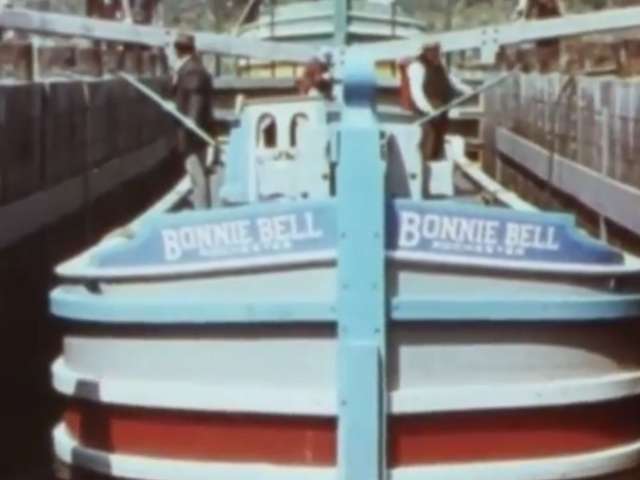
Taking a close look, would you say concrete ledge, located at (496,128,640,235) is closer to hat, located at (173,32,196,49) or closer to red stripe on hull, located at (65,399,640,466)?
hat, located at (173,32,196,49)

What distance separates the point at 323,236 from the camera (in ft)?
32.3

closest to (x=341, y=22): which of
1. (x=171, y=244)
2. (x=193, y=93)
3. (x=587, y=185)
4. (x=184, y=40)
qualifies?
(x=193, y=93)

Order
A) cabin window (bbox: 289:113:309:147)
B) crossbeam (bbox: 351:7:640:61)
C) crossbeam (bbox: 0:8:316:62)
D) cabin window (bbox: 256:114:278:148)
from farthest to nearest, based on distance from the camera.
Answer: cabin window (bbox: 256:114:278:148)
crossbeam (bbox: 351:7:640:61)
cabin window (bbox: 289:113:309:147)
crossbeam (bbox: 0:8:316:62)

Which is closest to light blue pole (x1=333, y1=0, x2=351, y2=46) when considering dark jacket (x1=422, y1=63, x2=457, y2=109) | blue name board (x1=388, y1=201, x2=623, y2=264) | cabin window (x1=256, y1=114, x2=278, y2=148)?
dark jacket (x1=422, y1=63, x2=457, y2=109)

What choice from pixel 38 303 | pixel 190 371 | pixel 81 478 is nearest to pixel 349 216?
pixel 190 371

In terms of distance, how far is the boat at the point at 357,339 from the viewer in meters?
9.76

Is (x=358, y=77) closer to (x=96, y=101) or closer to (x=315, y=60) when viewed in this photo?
(x=315, y=60)

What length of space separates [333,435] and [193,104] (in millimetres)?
9679

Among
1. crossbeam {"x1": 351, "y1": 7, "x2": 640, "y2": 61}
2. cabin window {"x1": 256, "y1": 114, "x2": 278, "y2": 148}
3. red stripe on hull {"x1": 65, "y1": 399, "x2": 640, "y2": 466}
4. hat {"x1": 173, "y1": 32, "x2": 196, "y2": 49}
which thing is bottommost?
red stripe on hull {"x1": 65, "y1": 399, "x2": 640, "y2": 466}

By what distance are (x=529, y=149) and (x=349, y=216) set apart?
15.0 m

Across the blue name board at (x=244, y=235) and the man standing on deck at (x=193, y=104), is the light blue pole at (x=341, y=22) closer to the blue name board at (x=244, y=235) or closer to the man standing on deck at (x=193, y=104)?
the man standing on deck at (x=193, y=104)

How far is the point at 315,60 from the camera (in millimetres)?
15609

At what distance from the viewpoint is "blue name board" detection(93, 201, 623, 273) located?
9781 mm

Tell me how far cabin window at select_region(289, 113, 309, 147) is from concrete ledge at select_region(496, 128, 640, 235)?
97.4 inches
